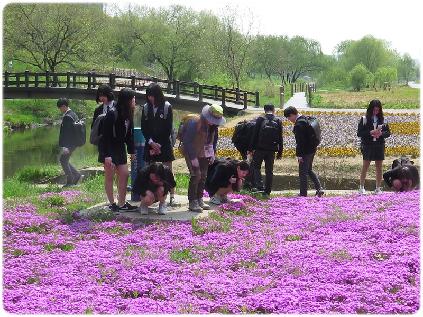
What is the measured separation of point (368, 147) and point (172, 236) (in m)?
5.36

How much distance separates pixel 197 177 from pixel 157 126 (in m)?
0.97

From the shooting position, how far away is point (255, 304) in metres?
5.75

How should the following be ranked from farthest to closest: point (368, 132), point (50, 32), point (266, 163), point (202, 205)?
1. point (50, 32)
2. point (368, 132)
3. point (266, 163)
4. point (202, 205)

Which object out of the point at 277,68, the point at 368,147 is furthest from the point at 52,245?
the point at 277,68

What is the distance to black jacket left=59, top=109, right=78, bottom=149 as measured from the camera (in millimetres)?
13242

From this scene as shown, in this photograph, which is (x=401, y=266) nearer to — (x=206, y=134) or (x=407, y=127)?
(x=206, y=134)

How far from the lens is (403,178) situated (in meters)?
11.6

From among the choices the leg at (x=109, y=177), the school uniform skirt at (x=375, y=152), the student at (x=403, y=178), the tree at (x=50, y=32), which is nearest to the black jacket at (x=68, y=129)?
the leg at (x=109, y=177)

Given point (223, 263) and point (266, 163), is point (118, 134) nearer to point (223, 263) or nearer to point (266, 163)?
point (223, 263)

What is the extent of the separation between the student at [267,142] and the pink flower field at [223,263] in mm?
1743

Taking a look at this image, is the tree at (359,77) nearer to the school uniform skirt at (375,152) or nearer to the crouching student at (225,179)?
the school uniform skirt at (375,152)

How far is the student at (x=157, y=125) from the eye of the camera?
9453 mm

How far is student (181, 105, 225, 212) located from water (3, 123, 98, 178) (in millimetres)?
13033

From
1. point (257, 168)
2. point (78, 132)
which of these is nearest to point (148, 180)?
point (257, 168)
